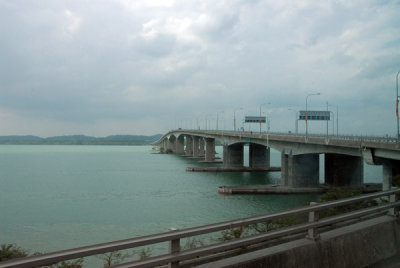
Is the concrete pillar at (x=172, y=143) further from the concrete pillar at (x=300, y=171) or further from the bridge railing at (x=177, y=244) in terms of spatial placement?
the bridge railing at (x=177, y=244)

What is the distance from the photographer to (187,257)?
432cm

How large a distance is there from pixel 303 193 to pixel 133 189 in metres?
21.5

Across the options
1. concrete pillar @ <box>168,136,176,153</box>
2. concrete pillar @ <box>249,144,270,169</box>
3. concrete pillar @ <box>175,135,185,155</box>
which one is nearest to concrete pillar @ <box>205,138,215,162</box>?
concrete pillar @ <box>249,144,270,169</box>

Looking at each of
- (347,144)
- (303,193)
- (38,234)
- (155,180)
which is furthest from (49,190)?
(347,144)

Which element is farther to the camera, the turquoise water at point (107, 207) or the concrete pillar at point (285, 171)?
the concrete pillar at point (285, 171)

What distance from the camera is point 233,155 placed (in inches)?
3118

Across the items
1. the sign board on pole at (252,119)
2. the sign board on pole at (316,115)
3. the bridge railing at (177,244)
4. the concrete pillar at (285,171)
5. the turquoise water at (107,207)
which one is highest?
the sign board on pole at (252,119)

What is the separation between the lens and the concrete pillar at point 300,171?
47.9m

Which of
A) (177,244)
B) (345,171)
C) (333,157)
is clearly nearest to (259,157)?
(333,157)

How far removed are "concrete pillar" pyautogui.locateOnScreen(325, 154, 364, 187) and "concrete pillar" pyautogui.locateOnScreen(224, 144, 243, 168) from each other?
1146 inches

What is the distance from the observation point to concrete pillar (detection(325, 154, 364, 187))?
156 ft

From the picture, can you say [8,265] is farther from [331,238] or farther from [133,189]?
[133,189]

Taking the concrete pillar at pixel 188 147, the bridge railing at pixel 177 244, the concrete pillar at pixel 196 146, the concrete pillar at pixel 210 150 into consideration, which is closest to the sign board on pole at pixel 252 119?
the concrete pillar at pixel 210 150

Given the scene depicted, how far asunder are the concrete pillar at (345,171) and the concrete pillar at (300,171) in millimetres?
2192
